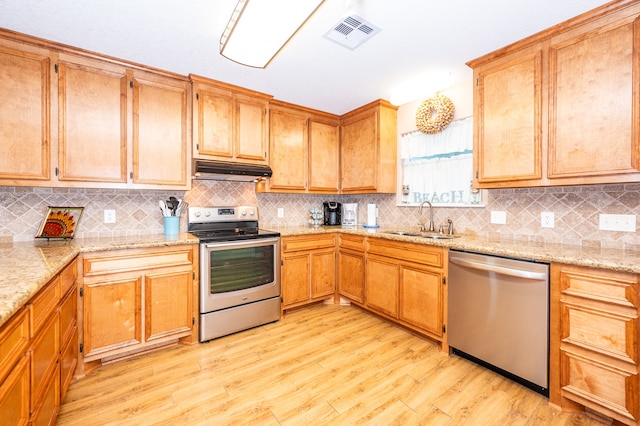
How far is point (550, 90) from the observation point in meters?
1.97

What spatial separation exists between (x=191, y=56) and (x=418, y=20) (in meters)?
1.73

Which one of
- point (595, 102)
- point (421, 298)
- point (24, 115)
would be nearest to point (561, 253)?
point (595, 102)

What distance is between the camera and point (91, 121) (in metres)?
2.29

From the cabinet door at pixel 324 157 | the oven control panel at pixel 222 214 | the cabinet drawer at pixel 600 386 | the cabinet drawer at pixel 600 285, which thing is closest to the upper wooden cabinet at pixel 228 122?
the oven control panel at pixel 222 214

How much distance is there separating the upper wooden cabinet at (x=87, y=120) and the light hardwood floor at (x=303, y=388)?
149 centimetres

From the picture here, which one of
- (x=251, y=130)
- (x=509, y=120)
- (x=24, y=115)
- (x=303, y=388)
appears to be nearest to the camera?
(x=303, y=388)

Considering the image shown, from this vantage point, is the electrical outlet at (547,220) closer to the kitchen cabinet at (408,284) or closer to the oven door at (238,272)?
the kitchen cabinet at (408,284)

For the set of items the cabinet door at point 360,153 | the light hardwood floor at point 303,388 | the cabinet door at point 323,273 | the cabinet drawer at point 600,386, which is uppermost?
the cabinet door at point 360,153

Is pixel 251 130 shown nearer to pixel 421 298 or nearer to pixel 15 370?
pixel 421 298

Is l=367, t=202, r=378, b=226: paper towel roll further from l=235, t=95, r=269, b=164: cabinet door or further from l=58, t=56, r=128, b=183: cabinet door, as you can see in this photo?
l=58, t=56, r=128, b=183: cabinet door

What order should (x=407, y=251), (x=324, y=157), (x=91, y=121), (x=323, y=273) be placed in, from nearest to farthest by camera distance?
1. (x=91, y=121)
2. (x=407, y=251)
3. (x=323, y=273)
4. (x=324, y=157)

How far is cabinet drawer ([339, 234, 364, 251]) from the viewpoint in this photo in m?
3.15

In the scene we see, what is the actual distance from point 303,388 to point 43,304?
149cm

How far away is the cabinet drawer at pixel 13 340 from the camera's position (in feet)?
3.01
